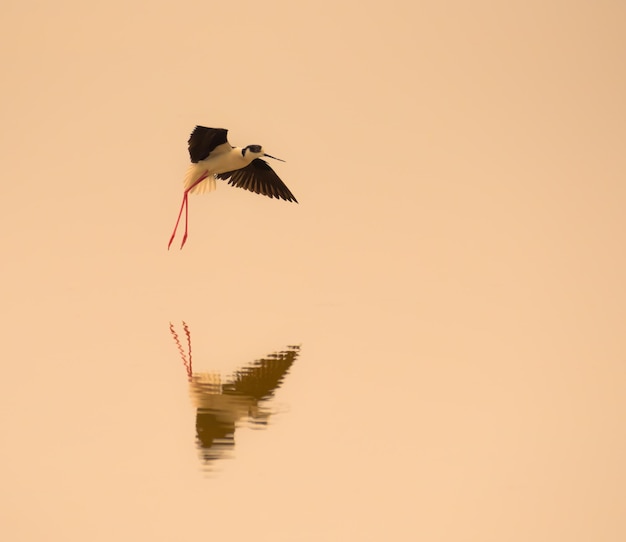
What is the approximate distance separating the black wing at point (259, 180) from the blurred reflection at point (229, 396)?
2048 mm

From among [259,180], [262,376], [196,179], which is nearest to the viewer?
[262,376]

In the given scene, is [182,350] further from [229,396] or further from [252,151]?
[252,151]

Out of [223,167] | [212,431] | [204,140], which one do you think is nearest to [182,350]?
[212,431]

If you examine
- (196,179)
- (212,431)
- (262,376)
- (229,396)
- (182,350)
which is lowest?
(212,431)

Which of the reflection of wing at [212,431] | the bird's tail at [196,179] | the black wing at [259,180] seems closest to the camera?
the reflection of wing at [212,431]

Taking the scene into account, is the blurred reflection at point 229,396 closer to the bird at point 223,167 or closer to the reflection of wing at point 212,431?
the reflection of wing at point 212,431

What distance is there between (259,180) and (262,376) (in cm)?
255

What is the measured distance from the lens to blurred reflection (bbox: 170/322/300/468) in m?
3.93

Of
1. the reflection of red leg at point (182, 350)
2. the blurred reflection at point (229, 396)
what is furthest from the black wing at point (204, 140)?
the blurred reflection at point (229, 396)

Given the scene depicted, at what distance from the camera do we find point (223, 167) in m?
6.47

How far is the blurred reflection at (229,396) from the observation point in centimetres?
393

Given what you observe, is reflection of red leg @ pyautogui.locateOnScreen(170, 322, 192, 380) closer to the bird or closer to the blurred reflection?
the blurred reflection

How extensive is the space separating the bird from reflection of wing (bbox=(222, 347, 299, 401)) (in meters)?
1.61

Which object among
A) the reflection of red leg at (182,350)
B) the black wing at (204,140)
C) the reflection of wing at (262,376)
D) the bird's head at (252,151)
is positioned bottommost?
the reflection of wing at (262,376)
